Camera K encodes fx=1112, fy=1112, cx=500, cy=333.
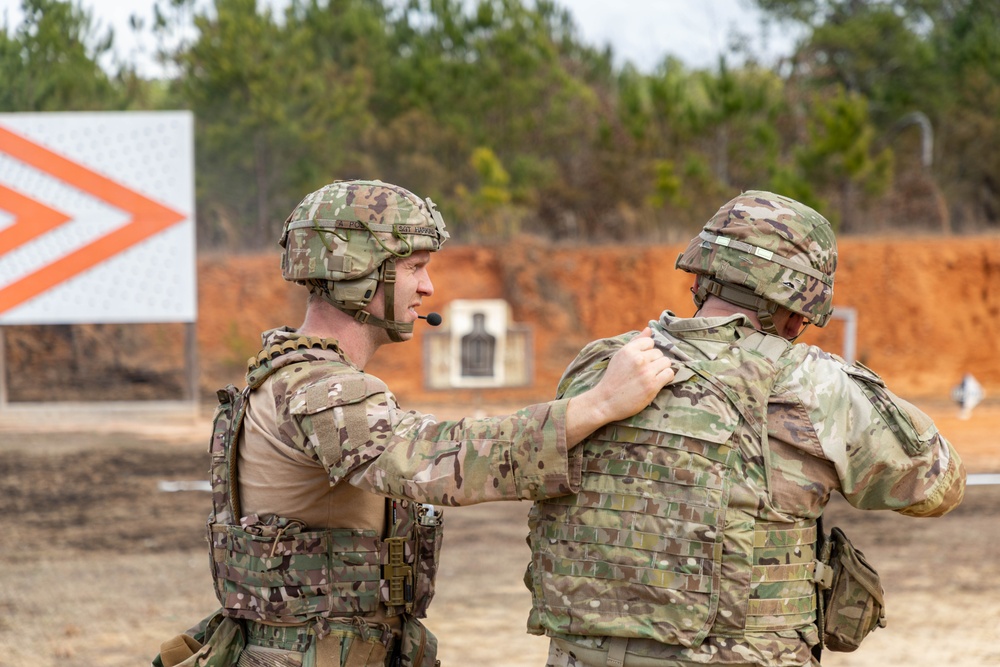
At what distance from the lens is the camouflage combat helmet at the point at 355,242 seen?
301 cm

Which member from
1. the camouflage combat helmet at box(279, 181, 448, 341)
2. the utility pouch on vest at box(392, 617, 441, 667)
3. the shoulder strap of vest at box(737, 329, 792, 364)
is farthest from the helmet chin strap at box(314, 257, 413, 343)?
the shoulder strap of vest at box(737, 329, 792, 364)

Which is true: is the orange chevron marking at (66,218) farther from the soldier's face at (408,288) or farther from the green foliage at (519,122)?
the soldier's face at (408,288)

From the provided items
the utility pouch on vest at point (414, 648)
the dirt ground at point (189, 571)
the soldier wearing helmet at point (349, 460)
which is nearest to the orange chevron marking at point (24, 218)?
the dirt ground at point (189, 571)

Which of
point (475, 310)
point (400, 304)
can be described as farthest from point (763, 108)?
point (400, 304)

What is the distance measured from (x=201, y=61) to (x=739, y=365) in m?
19.2

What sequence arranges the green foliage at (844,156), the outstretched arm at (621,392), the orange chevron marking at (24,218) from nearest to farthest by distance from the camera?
1. the outstretched arm at (621,392)
2. the orange chevron marking at (24,218)
3. the green foliage at (844,156)

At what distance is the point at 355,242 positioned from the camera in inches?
119

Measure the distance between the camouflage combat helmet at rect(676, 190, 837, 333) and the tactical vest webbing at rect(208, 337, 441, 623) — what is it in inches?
38.1

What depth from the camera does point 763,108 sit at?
77.6 feet

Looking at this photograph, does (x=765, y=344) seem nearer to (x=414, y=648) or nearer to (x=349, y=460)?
(x=349, y=460)

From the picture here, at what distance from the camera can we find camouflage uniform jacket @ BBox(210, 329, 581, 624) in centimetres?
263

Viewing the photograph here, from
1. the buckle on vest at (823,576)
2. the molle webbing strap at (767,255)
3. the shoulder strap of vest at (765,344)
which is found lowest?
the buckle on vest at (823,576)

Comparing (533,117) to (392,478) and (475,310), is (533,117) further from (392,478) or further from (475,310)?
(392,478)

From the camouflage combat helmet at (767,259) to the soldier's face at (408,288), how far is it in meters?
0.74
